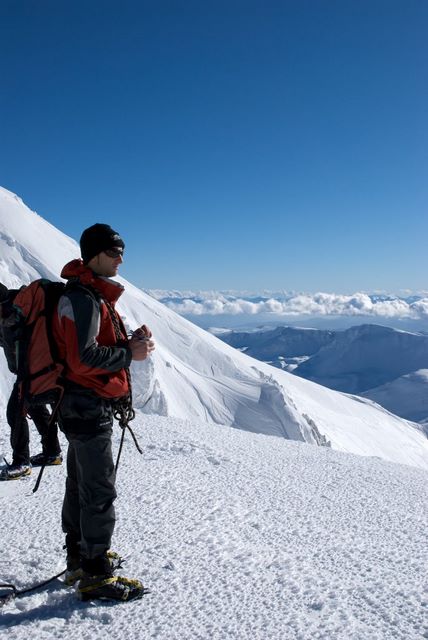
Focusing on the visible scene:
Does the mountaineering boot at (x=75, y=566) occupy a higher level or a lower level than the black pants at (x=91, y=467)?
lower

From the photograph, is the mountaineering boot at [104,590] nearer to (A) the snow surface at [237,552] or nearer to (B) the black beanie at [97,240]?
(A) the snow surface at [237,552]

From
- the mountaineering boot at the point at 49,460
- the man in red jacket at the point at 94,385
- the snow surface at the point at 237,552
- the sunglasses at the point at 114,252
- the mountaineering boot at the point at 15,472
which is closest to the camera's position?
the snow surface at the point at 237,552

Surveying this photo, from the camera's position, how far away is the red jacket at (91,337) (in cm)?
287

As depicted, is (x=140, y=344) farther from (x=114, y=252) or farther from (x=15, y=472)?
(x=15, y=472)

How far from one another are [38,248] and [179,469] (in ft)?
133

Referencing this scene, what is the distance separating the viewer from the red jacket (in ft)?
9.42

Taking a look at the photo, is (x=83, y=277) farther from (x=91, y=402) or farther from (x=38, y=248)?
(x=38, y=248)

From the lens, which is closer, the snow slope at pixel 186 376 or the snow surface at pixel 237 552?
the snow surface at pixel 237 552

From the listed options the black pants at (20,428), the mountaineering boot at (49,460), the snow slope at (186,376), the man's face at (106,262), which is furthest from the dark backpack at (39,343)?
the snow slope at (186,376)

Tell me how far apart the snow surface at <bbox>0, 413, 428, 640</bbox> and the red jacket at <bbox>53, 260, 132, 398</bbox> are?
1.40m

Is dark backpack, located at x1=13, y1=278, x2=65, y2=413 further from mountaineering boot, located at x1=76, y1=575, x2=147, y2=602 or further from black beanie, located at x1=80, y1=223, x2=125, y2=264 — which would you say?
mountaineering boot, located at x1=76, y1=575, x2=147, y2=602

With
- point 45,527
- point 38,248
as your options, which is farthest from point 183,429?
point 38,248

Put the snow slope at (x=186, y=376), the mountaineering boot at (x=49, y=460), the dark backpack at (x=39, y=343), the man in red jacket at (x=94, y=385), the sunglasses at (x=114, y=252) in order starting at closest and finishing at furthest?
the man in red jacket at (x=94, y=385)
the dark backpack at (x=39, y=343)
the sunglasses at (x=114, y=252)
the mountaineering boot at (x=49, y=460)
the snow slope at (x=186, y=376)

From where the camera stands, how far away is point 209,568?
11.2 ft
